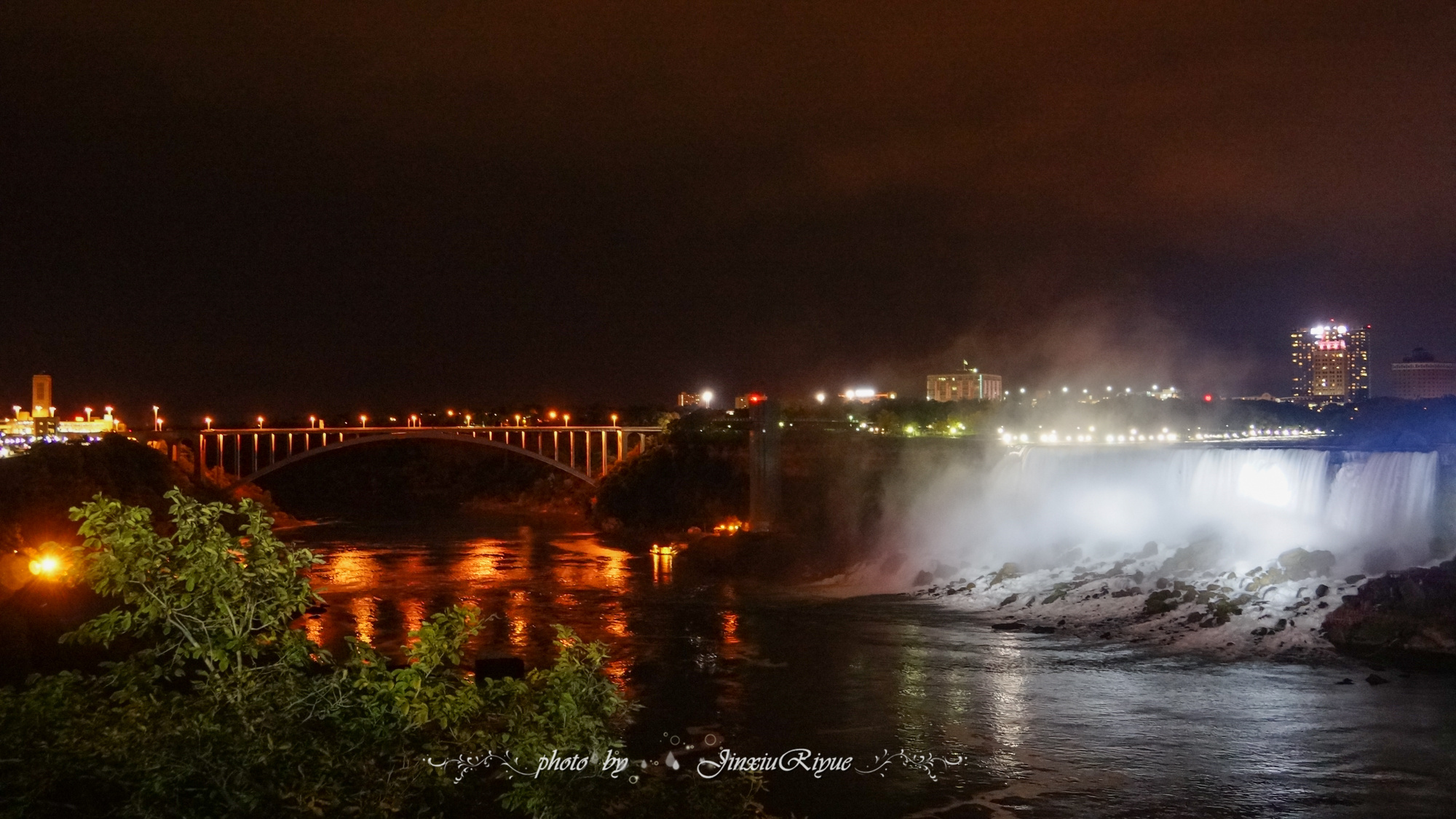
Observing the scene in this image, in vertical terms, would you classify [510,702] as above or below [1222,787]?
above

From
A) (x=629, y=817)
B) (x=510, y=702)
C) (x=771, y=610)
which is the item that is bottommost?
(x=771, y=610)

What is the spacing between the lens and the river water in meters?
12.9

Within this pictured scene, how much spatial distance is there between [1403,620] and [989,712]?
8.97 metres

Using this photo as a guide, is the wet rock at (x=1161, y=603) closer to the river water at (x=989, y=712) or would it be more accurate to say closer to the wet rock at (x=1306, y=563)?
the wet rock at (x=1306, y=563)

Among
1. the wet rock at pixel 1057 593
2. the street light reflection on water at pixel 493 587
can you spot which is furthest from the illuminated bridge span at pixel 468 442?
the wet rock at pixel 1057 593

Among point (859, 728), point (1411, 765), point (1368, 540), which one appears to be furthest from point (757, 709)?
point (1368, 540)

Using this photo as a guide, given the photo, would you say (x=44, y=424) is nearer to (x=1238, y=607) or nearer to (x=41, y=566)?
(x=41, y=566)

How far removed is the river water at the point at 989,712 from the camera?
12875 mm

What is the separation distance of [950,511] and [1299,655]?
1922cm

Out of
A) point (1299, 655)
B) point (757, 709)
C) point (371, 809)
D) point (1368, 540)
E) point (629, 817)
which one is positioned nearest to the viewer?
point (371, 809)

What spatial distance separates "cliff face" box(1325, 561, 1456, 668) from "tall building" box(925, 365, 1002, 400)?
90358mm

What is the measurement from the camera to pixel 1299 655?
19.8 metres

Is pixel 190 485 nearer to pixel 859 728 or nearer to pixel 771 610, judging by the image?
pixel 771 610

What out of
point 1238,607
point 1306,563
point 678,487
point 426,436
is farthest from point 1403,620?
point 426,436
